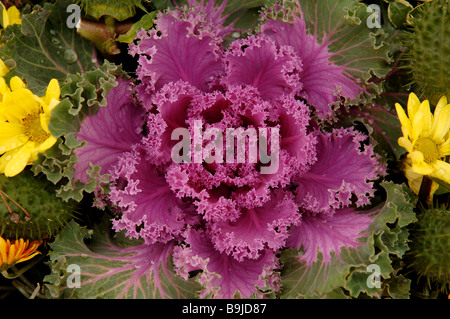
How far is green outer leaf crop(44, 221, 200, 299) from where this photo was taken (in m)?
1.57

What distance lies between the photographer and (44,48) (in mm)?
1742

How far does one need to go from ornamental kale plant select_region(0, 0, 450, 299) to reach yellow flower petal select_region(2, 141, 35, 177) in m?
0.04

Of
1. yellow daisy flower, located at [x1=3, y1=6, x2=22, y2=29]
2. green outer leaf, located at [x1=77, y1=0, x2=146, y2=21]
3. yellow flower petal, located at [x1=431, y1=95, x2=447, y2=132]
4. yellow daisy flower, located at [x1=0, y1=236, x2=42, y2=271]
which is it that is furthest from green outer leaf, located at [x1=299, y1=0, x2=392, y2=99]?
yellow daisy flower, located at [x1=0, y1=236, x2=42, y2=271]

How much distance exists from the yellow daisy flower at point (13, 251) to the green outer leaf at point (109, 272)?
0.37ft

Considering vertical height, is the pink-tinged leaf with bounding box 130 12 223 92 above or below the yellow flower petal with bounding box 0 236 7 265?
above

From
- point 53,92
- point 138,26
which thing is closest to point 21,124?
point 53,92

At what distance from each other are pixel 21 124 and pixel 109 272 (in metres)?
0.60

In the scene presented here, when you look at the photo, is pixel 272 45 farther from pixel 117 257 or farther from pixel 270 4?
pixel 117 257

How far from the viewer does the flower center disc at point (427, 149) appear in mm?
1674

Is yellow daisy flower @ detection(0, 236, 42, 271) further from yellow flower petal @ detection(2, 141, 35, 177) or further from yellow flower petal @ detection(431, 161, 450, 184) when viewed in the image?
yellow flower petal @ detection(431, 161, 450, 184)

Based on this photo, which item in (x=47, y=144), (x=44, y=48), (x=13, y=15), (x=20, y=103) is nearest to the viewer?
(x=47, y=144)

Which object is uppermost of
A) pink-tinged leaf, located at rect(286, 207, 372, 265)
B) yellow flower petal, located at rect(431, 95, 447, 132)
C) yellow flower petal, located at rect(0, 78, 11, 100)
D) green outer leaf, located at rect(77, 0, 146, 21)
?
green outer leaf, located at rect(77, 0, 146, 21)

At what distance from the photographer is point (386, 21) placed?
1914 millimetres

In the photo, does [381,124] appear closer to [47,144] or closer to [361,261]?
[361,261]
